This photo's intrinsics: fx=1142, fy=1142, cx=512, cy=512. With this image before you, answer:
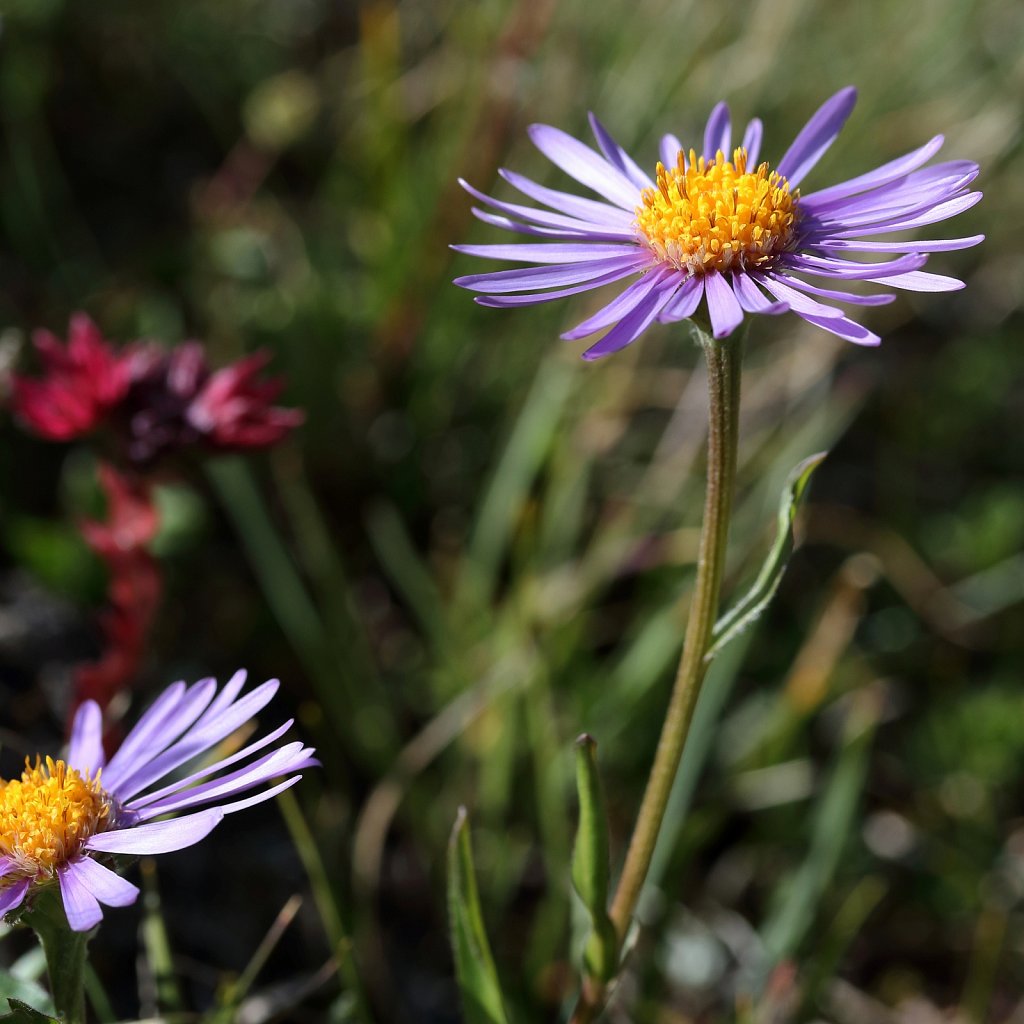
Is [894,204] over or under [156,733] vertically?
over

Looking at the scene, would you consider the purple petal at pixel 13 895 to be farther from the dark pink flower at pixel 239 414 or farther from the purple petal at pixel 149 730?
the dark pink flower at pixel 239 414

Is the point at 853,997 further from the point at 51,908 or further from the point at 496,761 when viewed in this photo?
the point at 51,908

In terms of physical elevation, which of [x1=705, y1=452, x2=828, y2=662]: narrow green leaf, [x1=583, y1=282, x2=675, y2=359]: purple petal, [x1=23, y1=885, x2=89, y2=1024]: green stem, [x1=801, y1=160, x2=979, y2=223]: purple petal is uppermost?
[x1=801, y1=160, x2=979, y2=223]: purple petal

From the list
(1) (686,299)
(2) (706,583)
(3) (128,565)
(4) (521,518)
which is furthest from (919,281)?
(4) (521,518)

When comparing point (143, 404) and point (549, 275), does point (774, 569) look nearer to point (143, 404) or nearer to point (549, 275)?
point (549, 275)

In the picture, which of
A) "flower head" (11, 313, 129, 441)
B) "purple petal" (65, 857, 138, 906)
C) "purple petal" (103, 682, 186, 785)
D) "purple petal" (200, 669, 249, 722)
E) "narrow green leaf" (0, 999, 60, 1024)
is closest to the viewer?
"purple petal" (65, 857, 138, 906)

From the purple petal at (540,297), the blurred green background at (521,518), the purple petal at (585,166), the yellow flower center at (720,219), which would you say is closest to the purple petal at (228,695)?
the blurred green background at (521,518)

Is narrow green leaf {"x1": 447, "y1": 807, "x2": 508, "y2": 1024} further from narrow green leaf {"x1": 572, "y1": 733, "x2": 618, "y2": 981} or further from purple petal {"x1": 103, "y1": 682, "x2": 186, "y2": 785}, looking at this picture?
purple petal {"x1": 103, "y1": 682, "x2": 186, "y2": 785}

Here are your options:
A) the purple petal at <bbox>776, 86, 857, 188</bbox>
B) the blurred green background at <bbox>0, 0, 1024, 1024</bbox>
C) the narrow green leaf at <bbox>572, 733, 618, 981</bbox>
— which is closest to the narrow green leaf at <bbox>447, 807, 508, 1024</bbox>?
the narrow green leaf at <bbox>572, 733, 618, 981</bbox>
